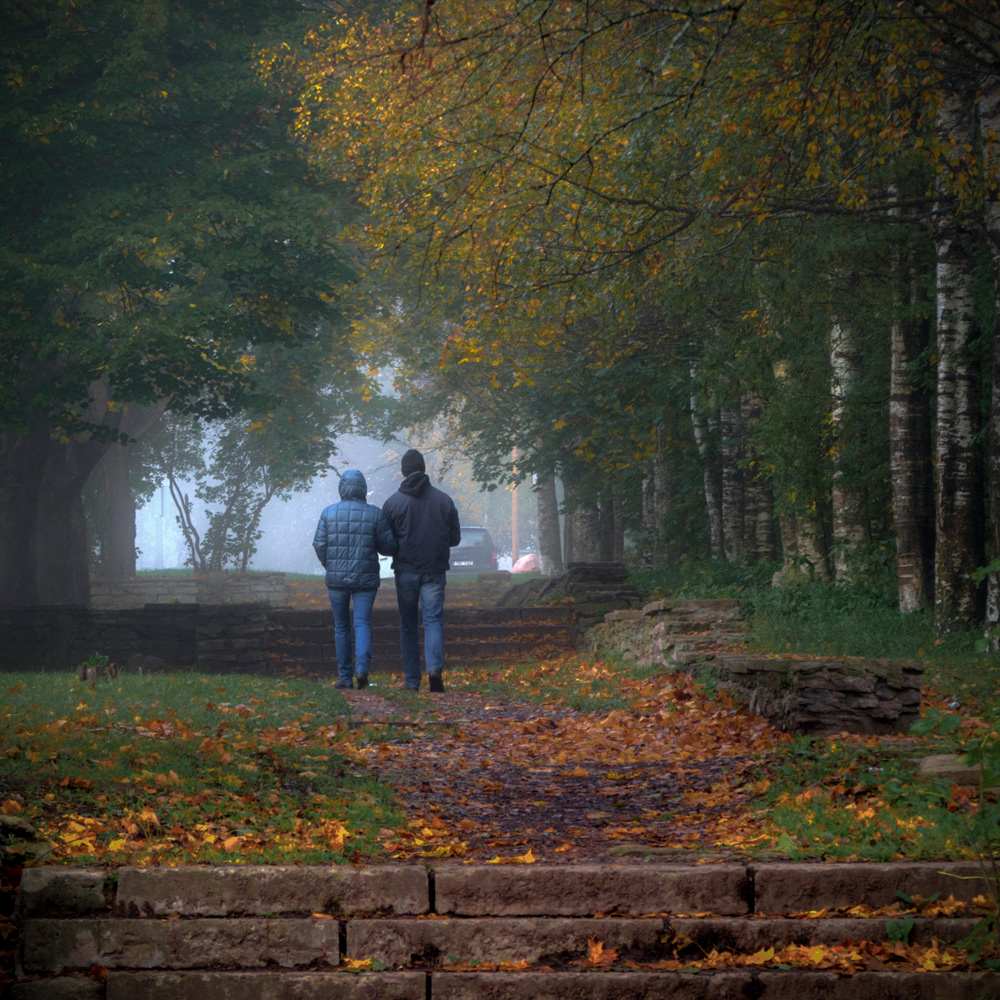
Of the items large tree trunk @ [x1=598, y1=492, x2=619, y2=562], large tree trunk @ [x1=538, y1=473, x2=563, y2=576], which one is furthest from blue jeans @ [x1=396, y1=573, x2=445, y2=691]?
large tree trunk @ [x1=538, y1=473, x2=563, y2=576]

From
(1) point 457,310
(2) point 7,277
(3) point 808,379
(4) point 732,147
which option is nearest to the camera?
(4) point 732,147

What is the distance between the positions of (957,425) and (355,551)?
614 cm

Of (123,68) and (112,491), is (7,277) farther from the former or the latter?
(112,491)

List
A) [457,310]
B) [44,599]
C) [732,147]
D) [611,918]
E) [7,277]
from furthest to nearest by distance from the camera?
[457,310]
[44,599]
[7,277]
[732,147]
[611,918]

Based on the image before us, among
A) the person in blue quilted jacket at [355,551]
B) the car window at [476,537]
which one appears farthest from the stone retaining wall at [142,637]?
the car window at [476,537]

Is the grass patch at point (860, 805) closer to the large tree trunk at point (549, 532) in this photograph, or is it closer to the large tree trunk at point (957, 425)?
the large tree trunk at point (957, 425)

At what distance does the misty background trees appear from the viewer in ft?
30.1

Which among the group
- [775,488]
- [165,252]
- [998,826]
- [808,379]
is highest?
[165,252]

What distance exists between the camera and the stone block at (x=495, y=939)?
3727 mm

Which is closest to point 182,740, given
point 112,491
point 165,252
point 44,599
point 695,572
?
point 695,572

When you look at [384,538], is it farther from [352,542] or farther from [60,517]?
[60,517]

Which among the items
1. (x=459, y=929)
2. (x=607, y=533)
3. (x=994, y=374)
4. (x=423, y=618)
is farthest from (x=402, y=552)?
(x=607, y=533)

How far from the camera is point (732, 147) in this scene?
990 cm

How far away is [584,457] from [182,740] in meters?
13.8
